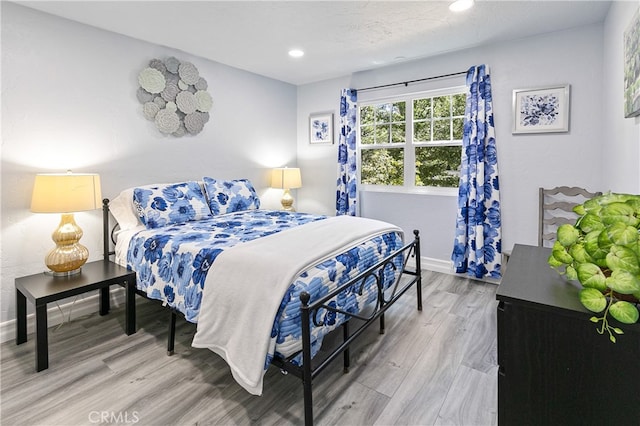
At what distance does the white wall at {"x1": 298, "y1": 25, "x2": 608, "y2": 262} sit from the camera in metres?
2.96

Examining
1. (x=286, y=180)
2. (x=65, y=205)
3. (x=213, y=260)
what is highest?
(x=286, y=180)

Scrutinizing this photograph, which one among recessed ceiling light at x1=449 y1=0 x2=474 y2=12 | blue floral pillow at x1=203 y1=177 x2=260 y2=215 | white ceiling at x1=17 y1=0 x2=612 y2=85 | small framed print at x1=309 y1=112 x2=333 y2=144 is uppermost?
white ceiling at x1=17 y1=0 x2=612 y2=85

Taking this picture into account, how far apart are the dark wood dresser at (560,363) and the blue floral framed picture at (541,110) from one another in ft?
8.74

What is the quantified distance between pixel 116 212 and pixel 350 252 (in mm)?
2116

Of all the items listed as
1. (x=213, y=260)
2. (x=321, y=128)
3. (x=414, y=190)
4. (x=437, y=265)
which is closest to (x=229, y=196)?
(x=213, y=260)

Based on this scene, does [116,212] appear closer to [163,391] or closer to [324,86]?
[163,391]

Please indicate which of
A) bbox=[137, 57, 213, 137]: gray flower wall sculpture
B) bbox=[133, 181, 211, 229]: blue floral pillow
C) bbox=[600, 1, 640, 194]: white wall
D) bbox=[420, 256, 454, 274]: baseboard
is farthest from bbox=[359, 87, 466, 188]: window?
bbox=[133, 181, 211, 229]: blue floral pillow

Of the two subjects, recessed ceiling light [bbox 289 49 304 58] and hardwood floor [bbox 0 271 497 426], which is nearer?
hardwood floor [bbox 0 271 497 426]

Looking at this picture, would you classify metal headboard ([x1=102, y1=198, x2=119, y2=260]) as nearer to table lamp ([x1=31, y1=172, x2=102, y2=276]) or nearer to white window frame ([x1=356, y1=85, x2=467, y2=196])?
table lamp ([x1=31, y1=172, x2=102, y2=276])

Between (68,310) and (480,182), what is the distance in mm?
3913

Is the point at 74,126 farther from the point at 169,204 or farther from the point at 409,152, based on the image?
the point at 409,152

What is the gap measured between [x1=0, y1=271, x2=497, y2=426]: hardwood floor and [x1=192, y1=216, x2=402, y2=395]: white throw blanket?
0.95ft

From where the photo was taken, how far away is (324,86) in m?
4.66

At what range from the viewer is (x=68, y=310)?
2.80 meters
